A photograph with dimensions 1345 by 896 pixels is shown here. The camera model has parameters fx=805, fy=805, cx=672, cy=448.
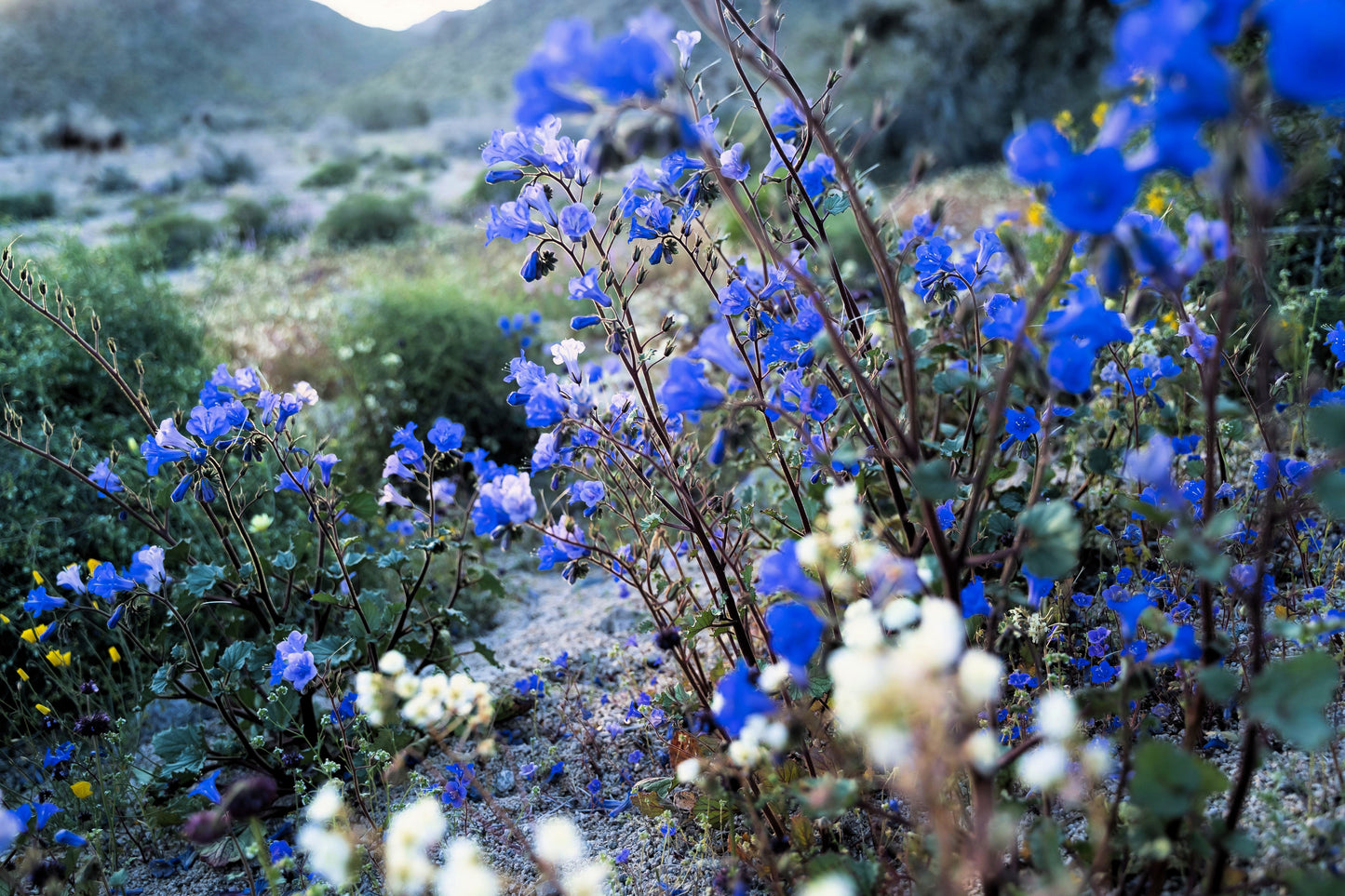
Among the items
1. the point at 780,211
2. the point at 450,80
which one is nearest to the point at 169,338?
the point at 780,211

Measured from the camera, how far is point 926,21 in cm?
1287

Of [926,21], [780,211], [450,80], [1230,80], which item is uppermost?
[450,80]

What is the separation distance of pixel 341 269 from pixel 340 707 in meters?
8.66

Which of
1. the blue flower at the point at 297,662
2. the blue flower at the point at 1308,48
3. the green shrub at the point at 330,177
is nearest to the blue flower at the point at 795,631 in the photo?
the blue flower at the point at 1308,48

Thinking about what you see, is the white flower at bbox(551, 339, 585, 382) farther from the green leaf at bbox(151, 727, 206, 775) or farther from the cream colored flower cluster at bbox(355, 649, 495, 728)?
the green leaf at bbox(151, 727, 206, 775)

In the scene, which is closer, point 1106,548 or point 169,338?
point 1106,548

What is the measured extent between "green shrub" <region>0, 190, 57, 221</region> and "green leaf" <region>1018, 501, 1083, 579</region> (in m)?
18.3

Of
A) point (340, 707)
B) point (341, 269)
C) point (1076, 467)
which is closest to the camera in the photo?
point (340, 707)

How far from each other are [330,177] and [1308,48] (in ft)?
71.9

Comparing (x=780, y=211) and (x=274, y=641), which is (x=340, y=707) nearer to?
(x=274, y=641)

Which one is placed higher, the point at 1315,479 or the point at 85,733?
A: the point at 85,733

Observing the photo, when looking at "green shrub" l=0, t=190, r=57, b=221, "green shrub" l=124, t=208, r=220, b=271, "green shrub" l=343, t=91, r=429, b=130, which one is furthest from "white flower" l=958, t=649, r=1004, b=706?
"green shrub" l=343, t=91, r=429, b=130

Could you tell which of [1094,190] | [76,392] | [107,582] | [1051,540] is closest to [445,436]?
[107,582]

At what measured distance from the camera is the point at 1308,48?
0.75 m
